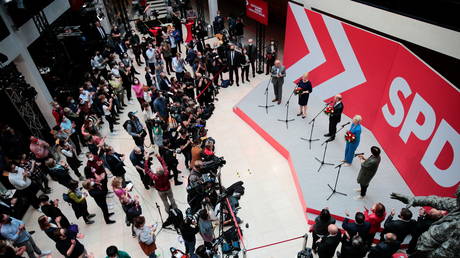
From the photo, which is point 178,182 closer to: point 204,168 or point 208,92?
point 204,168

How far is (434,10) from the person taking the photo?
627 centimetres

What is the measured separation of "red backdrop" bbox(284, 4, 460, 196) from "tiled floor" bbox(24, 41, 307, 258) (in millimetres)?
2689

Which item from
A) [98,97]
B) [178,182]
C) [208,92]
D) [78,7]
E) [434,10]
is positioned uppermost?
[434,10]

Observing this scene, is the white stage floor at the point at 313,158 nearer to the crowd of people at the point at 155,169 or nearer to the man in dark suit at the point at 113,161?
the crowd of people at the point at 155,169

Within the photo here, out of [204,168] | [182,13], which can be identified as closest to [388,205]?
[204,168]

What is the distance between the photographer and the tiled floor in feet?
21.2

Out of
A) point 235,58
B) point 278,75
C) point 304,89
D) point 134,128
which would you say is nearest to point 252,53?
point 235,58

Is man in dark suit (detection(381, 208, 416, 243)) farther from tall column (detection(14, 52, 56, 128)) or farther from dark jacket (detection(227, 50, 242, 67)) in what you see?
tall column (detection(14, 52, 56, 128))

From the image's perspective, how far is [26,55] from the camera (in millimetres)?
9078

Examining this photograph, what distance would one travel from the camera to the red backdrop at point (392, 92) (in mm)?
5832

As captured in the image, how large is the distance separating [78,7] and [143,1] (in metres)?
6.63

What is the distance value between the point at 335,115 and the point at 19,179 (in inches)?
300

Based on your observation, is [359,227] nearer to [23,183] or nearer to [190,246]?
[190,246]

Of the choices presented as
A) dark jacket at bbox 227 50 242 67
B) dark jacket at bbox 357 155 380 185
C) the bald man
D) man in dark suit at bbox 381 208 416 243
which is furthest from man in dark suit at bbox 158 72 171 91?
man in dark suit at bbox 381 208 416 243
